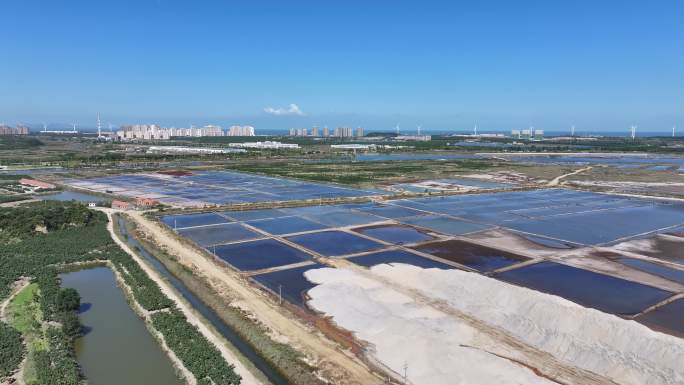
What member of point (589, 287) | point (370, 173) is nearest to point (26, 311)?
point (589, 287)

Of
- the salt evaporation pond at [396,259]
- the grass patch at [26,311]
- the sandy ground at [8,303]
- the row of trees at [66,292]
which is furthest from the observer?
the salt evaporation pond at [396,259]

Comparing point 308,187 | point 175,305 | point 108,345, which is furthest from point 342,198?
point 108,345

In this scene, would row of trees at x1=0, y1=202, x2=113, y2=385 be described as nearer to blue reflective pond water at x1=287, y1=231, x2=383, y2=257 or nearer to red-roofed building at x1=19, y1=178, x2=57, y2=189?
blue reflective pond water at x1=287, y1=231, x2=383, y2=257

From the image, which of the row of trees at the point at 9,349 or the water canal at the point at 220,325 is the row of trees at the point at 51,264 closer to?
the row of trees at the point at 9,349

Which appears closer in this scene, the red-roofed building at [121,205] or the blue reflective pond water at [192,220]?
the blue reflective pond water at [192,220]

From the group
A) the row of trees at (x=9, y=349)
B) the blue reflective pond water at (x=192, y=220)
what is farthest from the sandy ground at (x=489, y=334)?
the blue reflective pond water at (x=192, y=220)
